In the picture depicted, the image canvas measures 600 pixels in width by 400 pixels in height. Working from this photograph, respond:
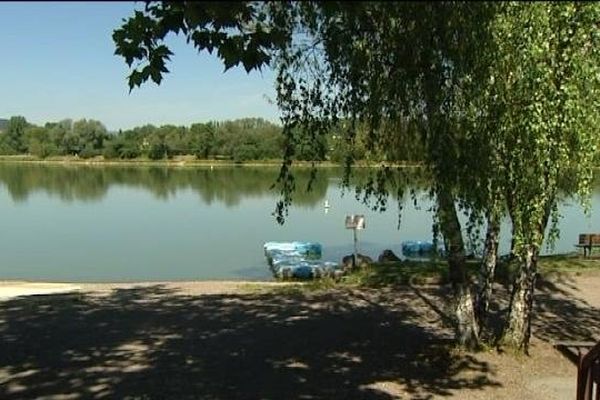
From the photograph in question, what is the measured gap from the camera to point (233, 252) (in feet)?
98.3

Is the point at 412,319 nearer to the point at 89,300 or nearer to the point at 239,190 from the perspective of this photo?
the point at 89,300

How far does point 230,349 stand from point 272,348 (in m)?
0.56

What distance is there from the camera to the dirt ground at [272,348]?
777 cm

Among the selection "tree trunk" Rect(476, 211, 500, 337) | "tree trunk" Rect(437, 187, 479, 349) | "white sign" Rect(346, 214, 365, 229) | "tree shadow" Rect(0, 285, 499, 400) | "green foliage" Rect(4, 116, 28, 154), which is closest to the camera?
"tree shadow" Rect(0, 285, 499, 400)

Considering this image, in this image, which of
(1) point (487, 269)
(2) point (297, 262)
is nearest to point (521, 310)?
(1) point (487, 269)

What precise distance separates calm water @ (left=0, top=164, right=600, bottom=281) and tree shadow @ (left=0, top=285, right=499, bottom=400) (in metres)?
1.99

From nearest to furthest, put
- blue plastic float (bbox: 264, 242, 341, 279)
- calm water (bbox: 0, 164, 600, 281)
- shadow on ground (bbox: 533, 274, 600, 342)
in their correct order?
1. shadow on ground (bbox: 533, 274, 600, 342)
2. blue plastic float (bbox: 264, 242, 341, 279)
3. calm water (bbox: 0, 164, 600, 281)

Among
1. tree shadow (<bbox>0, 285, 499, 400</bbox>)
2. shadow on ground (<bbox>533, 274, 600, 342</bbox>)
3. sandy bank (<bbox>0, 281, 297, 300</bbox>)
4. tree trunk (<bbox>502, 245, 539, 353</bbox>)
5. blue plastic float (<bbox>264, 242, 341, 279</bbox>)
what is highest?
tree trunk (<bbox>502, 245, 539, 353</bbox>)

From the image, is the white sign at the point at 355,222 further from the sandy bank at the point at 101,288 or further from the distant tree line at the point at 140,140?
the distant tree line at the point at 140,140

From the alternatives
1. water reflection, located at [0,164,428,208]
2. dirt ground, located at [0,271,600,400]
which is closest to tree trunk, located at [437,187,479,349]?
dirt ground, located at [0,271,600,400]

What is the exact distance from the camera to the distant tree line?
10312cm

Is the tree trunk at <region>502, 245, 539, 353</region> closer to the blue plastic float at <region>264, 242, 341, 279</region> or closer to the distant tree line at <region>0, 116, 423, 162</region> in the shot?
the blue plastic float at <region>264, 242, 341, 279</region>

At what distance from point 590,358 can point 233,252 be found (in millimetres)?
24382

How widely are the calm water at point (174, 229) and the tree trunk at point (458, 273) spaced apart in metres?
0.33
